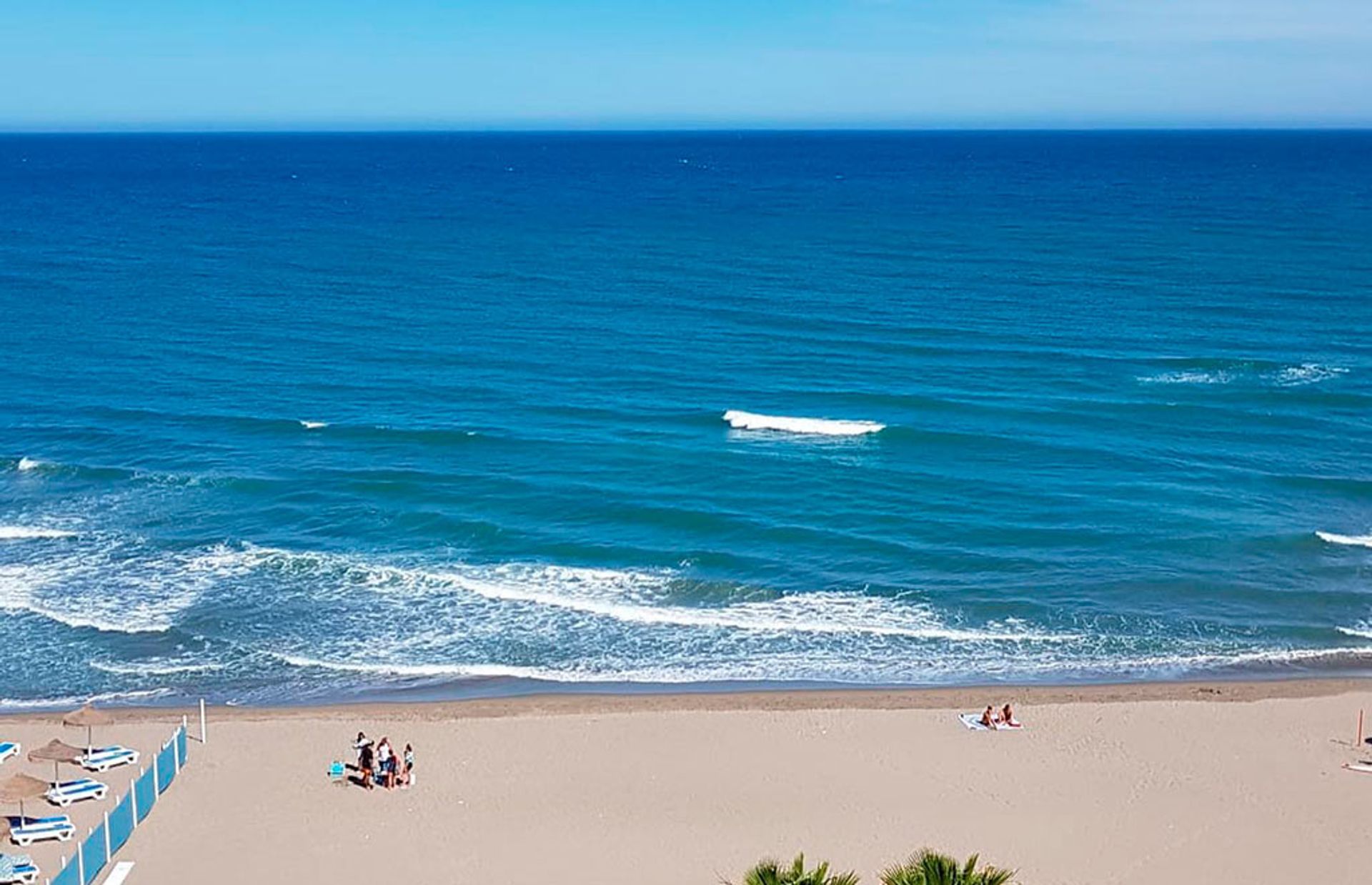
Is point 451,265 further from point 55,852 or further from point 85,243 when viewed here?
point 55,852

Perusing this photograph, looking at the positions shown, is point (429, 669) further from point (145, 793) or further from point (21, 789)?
point (21, 789)

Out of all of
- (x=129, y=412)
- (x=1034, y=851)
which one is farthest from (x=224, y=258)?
(x=1034, y=851)

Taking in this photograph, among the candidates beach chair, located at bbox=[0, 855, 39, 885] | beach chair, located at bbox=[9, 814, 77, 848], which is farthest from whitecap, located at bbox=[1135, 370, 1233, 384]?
beach chair, located at bbox=[0, 855, 39, 885]

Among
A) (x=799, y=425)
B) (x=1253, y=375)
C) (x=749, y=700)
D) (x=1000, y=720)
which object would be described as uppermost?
(x=1253, y=375)

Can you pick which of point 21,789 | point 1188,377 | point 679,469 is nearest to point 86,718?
point 21,789

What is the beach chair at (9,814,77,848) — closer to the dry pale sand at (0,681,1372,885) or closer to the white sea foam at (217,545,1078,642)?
the dry pale sand at (0,681,1372,885)

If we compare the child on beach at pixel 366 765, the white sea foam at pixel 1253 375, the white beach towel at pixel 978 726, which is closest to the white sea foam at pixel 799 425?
the white sea foam at pixel 1253 375
